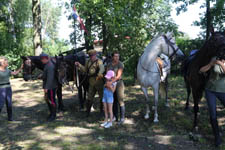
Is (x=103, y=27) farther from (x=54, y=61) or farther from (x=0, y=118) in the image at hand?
(x=0, y=118)

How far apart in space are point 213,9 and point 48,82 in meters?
16.7

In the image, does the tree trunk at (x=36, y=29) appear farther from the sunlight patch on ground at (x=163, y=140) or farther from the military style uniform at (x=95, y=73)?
the sunlight patch on ground at (x=163, y=140)

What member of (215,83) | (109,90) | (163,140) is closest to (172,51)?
(215,83)

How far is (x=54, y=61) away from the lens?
6.03 m

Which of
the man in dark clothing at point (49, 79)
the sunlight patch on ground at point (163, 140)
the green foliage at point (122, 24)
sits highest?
the green foliage at point (122, 24)

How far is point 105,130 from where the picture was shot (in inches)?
199

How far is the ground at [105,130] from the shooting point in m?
3.73

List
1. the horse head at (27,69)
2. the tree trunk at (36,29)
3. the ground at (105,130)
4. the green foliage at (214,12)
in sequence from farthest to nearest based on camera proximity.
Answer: the green foliage at (214,12) → the tree trunk at (36,29) → the horse head at (27,69) → the ground at (105,130)

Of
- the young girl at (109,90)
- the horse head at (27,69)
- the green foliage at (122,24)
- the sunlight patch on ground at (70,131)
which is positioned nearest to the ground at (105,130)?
the sunlight patch on ground at (70,131)

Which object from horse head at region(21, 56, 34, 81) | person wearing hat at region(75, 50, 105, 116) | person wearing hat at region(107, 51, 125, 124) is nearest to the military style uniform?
person wearing hat at region(75, 50, 105, 116)

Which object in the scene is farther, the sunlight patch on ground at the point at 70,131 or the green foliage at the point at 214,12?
the green foliage at the point at 214,12

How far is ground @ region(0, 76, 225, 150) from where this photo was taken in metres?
3.73

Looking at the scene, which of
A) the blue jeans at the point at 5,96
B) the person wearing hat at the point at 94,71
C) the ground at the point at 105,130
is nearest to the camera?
the ground at the point at 105,130

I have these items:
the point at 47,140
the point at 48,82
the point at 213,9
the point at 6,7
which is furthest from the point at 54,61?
the point at 6,7
